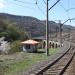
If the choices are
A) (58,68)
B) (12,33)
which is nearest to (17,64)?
(58,68)

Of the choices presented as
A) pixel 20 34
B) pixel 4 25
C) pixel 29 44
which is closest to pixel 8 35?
pixel 20 34

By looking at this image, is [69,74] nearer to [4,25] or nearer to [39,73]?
[39,73]

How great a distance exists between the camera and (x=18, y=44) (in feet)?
195

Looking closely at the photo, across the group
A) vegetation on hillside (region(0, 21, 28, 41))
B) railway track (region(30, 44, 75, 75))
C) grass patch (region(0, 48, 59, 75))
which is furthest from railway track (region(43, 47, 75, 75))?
vegetation on hillside (region(0, 21, 28, 41))

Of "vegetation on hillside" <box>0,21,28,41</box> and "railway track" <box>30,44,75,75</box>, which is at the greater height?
"vegetation on hillside" <box>0,21,28,41</box>

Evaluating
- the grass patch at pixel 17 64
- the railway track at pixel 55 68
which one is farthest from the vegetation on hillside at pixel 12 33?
the railway track at pixel 55 68

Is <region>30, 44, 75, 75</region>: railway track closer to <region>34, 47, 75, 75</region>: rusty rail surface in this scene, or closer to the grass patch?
<region>34, 47, 75, 75</region>: rusty rail surface

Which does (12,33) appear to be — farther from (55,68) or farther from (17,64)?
(55,68)

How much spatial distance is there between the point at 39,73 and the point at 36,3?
19906 mm

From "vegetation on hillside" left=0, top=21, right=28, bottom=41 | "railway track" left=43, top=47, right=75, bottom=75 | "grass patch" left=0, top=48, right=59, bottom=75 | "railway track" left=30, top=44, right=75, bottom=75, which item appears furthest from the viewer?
"vegetation on hillside" left=0, top=21, right=28, bottom=41

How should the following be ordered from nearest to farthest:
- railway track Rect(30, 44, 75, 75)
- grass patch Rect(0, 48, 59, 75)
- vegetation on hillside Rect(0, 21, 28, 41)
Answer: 1. railway track Rect(30, 44, 75, 75)
2. grass patch Rect(0, 48, 59, 75)
3. vegetation on hillside Rect(0, 21, 28, 41)

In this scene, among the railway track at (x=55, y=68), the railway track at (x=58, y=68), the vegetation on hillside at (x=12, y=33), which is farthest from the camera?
the vegetation on hillside at (x=12, y=33)

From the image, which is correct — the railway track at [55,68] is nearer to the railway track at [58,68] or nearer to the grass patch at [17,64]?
the railway track at [58,68]

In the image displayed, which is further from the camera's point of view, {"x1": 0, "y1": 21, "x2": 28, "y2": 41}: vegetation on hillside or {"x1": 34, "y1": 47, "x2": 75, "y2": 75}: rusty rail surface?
{"x1": 0, "y1": 21, "x2": 28, "y2": 41}: vegetation on hillside
